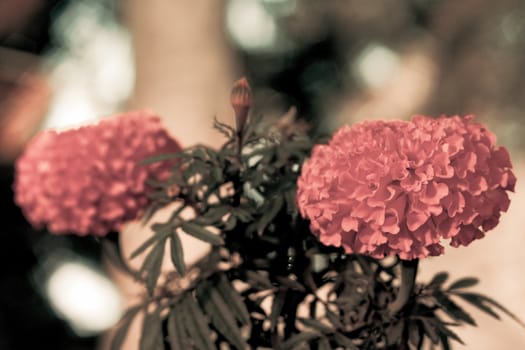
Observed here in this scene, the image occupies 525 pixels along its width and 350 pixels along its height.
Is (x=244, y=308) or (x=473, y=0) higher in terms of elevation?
(x=473, y=0)

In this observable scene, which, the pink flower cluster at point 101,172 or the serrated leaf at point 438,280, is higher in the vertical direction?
the pink flower cluster at point 101,172

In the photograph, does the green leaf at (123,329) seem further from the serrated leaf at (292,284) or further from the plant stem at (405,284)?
the plant stem at (405,284)

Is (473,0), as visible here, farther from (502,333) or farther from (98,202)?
(98,202)

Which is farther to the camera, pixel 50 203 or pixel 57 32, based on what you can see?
pixel 57 32

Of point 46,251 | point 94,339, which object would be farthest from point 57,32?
point 94,339

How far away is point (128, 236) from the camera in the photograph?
2.24 metres

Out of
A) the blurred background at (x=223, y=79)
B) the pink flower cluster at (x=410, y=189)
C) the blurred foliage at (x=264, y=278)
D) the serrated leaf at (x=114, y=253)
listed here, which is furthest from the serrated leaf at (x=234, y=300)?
the blurred background at (x=223, y=79)

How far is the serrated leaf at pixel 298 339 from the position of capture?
71 centimetres

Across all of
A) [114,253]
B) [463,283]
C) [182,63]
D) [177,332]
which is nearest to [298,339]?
[177,332]

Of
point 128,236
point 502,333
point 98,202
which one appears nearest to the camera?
point 98,202

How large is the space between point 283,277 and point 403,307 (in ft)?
0.44

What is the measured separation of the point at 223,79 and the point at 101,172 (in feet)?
5.43

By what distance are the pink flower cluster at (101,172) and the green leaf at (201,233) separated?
181mm

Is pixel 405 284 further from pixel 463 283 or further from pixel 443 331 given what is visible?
pixel 463 283
